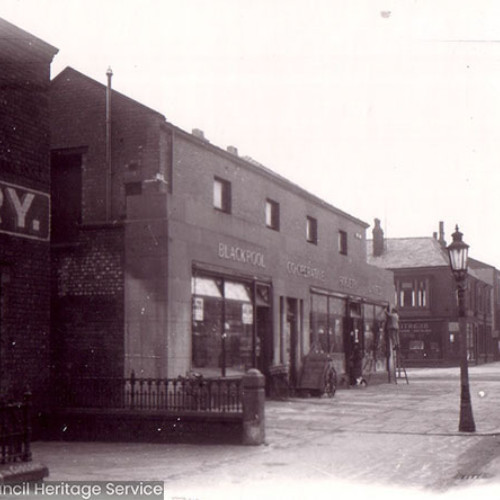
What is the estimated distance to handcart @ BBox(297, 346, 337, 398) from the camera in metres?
24.8

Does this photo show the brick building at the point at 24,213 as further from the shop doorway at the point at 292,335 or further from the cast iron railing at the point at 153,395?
the shop doorway at the point at 292,335

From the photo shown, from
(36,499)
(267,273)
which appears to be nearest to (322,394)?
(267,273)

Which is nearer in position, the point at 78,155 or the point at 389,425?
the point at 389,425

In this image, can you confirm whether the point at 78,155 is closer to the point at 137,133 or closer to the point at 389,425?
the point at 137,133

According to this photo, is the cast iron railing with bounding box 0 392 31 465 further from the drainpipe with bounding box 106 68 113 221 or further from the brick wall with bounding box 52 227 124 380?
the drainpipe with bounding box 106 68 113 221

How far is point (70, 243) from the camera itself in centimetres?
1866

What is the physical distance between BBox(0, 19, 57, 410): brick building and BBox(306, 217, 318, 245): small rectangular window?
13.8m

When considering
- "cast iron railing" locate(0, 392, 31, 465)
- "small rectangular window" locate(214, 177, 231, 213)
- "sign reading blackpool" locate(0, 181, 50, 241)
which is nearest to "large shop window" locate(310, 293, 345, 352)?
"small rectangular window" locate(214, 177, 231, 213)

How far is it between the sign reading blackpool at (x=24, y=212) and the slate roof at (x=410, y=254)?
4826cm

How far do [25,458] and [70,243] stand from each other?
8676 mm

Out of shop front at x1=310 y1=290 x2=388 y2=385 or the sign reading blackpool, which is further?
shop front at x1=310 y1=290 x2=388 y2=385

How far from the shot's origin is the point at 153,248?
Result: 59.4 ft

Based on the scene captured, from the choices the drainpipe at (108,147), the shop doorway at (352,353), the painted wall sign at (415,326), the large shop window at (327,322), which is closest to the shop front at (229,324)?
the drainpipe at (108,147)

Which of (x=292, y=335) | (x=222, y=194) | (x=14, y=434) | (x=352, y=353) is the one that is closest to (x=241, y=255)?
(x=222, y=194)
